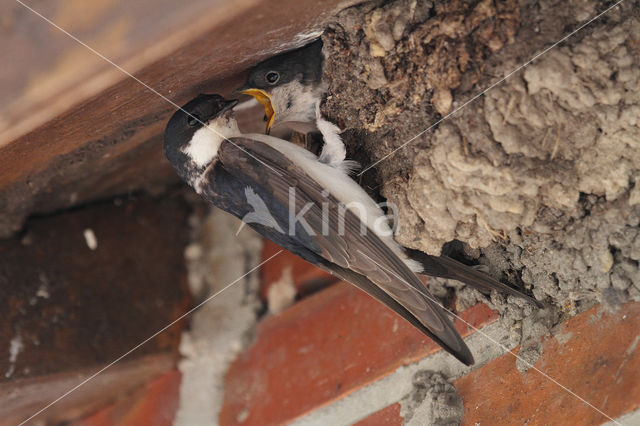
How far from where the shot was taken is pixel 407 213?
80.5 inches

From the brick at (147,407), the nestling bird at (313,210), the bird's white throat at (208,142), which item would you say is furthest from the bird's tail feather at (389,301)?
the brick at (147,407)

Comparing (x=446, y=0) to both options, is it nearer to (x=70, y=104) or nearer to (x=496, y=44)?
(x=496, y=44)

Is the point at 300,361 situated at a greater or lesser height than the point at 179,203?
lesser

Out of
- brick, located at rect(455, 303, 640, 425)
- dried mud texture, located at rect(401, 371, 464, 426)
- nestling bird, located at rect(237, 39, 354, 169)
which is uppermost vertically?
nestling bird, located at rect(237, 39, 354, 169)

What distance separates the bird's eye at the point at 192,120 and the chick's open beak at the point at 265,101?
175 millimetres

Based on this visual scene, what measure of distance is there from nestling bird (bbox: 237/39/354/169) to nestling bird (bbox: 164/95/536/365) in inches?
2.7

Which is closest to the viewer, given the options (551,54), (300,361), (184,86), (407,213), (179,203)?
(551,54)

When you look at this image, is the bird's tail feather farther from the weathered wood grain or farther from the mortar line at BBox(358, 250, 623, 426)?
the weathered wood grain

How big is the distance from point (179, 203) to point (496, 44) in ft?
5.47

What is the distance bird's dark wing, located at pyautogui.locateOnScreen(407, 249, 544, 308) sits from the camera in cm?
196

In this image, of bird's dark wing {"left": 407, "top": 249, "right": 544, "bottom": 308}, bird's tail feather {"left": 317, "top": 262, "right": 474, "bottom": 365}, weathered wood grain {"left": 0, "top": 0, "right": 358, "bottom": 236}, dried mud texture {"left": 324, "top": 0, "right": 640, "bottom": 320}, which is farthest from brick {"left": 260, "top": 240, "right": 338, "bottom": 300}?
weathered wood grain {"left": 0, "top": 0, "right": 358, "bottom": 236}

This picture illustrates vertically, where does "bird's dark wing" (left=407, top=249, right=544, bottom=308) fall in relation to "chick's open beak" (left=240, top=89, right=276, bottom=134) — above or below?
below

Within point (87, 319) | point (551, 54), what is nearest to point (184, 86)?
point (551, 54)

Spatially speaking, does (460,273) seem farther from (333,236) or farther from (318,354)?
(318,354)
